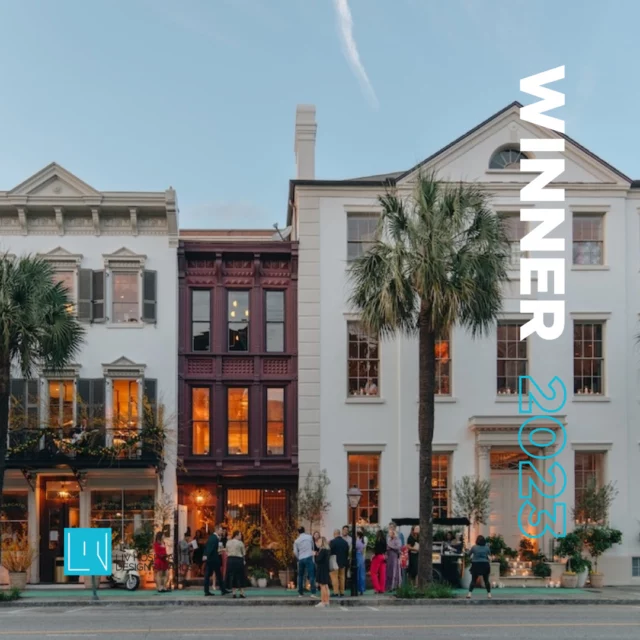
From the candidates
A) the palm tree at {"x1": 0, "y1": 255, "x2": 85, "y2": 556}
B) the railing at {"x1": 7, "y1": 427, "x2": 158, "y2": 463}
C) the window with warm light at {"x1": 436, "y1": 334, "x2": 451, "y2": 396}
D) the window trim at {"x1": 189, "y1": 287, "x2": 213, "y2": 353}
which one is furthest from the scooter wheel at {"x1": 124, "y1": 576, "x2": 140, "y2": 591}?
the window with warm light at {"x1": 436, "y1": 334, "x2": 451, "y2": 396}

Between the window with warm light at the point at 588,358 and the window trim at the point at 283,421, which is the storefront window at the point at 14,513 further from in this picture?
the window with warm light at the point at 588,358

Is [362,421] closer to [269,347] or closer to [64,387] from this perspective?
[269,347]

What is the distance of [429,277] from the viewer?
24.2m

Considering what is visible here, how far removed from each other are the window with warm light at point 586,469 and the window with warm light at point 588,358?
5.81 feet

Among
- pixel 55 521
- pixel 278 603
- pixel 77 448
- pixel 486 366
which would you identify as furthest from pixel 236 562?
pixel 486 366

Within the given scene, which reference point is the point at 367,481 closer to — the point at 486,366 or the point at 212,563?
the point at 486,366

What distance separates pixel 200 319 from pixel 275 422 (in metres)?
3.66

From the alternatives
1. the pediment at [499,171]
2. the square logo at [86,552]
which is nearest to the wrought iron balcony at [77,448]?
the square logo at [86,552]

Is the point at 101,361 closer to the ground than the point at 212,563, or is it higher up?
higher up

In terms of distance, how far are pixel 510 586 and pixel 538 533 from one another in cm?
226

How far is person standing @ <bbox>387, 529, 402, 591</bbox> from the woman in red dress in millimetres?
5524

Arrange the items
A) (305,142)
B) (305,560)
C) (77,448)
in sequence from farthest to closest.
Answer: (305,142) < (77,448) < (305,560)

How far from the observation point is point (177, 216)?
29.8 m

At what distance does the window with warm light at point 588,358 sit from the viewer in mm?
30031
